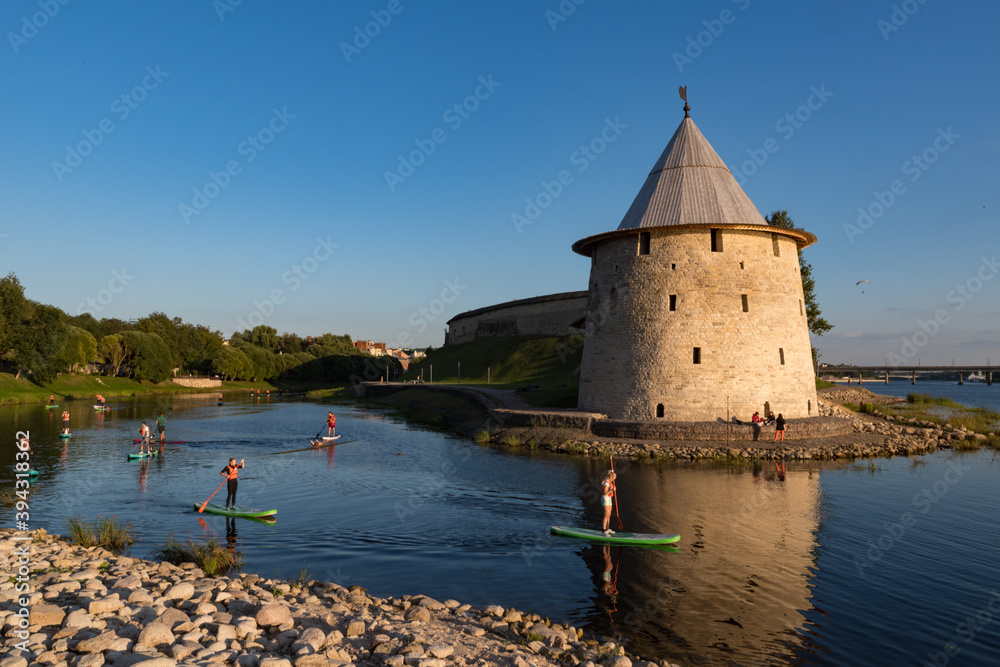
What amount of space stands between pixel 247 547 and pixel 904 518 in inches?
628

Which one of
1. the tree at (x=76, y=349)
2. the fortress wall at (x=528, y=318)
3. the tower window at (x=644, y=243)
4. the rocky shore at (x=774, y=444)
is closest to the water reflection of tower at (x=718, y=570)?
the rocky shore at (x=774, y=444)

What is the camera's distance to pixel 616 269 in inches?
1182

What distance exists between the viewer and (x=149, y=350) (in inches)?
2894

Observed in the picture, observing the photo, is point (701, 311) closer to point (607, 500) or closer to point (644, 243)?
point (644, 243)

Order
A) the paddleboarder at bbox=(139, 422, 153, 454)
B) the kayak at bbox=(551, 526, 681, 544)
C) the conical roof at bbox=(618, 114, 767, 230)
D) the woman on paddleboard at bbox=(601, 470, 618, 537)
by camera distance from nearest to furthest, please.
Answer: the kayak at bbox=(551, 526, 681, 544)
the woman on paddleboard at bbox=(601, 470, 618, 537)
the paddleboarder at bbox=(139, 422, 153, 454)
the conical roof at bbox=(618, 114, 767, 230)

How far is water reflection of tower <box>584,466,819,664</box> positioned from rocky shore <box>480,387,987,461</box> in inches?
189

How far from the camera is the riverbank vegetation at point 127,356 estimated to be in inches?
2090

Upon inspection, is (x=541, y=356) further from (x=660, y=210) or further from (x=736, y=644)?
(x=736, y=644)

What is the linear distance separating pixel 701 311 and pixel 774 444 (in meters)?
6.50

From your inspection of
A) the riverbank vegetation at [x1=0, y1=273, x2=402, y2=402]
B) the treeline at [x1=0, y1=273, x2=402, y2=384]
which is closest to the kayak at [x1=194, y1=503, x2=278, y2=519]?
the riverbank vegetation at [x1=0, y1=273, x2=402, y2=402]

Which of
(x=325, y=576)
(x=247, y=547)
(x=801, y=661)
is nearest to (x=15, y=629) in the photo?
(x=325, y=576)

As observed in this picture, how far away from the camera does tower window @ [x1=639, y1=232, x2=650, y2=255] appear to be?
29094 mm

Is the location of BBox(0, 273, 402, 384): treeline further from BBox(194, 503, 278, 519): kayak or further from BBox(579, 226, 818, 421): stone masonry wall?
BBox(579, 226, 818, 421): stone masonry wall

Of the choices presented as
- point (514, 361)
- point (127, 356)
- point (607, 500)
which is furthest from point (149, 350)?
point (607, 500)
